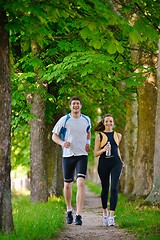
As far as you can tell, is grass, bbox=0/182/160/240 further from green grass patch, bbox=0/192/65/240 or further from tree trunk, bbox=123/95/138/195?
tree trunk, bbox=123/95/138/195

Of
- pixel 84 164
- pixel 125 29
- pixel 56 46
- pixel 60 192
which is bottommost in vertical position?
pixel 60 192

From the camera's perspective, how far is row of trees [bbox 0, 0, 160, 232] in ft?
23.9

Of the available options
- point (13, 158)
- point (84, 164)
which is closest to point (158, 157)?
point (84, 164)

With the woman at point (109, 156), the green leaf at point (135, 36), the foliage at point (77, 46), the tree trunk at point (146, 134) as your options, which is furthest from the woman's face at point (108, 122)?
the tree trunk at point (146, 134)

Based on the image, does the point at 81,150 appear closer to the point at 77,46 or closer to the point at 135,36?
the point at 77,46

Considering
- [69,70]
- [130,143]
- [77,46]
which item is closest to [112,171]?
[69,70]

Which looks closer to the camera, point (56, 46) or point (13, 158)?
point (56, 46)

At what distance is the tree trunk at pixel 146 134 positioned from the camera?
1667cm

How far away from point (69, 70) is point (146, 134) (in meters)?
4.67

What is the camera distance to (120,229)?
9.88m

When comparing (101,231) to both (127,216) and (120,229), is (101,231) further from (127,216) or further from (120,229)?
(127,216)

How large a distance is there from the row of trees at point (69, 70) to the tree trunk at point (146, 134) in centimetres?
3

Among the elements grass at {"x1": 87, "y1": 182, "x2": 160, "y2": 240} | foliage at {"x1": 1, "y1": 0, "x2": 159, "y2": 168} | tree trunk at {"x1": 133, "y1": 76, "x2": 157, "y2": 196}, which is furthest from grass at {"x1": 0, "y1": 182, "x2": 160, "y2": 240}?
tree trunk at {"x1": 133, "y1": 76, "x2": 157, "y2": 196}

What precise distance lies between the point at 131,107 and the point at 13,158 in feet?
55.7
